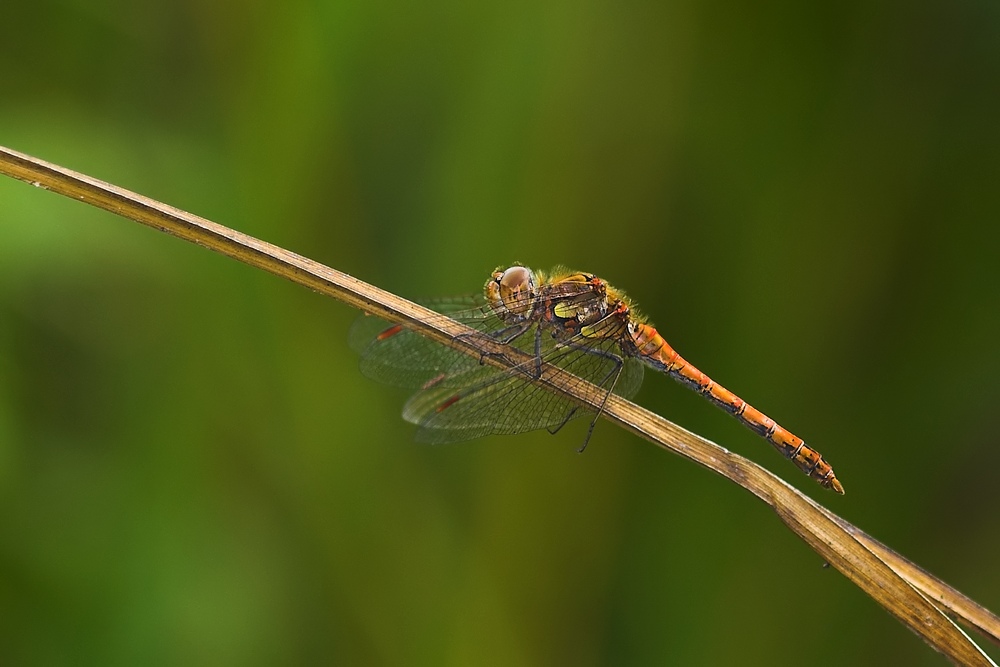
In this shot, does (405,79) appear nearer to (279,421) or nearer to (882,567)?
(279,421)

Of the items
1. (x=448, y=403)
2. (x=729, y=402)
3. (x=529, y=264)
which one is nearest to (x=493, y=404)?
(x=448, y=403)

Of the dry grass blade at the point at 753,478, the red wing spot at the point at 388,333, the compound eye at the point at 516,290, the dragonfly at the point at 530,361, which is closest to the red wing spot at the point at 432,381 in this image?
the dragonfly at the point at 530,361

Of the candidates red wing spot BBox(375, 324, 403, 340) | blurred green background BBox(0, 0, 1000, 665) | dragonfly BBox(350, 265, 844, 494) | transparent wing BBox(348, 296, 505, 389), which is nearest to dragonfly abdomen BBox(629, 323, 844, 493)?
dragonfly BBox(350, 265, 844, 494)

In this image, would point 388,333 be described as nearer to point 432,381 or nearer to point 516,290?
point 432,381

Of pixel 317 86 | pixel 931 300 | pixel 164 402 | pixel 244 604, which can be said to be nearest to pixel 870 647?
pixel 931 300

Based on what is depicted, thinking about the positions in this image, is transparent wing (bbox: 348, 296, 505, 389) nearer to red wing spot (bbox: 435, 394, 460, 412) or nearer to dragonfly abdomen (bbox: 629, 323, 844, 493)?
red wing spot (bbox: 435, 394, 460, 412)
